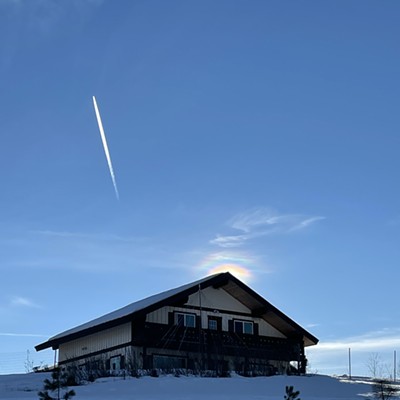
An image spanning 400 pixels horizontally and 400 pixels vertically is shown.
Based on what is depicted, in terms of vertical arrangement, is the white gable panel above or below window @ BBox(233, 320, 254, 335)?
above

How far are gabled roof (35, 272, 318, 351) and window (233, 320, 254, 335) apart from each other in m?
0.64

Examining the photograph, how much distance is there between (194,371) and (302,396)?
5.82 meters

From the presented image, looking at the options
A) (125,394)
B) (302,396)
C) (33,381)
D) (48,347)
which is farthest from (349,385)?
(48,347)

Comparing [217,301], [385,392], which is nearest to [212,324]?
[217,301]

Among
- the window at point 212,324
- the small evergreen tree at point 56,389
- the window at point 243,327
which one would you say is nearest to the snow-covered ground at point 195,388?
the small evergreen tree at point 56,389

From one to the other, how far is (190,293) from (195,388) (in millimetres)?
10271

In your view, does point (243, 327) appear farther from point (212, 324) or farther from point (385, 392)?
point (385, 392)

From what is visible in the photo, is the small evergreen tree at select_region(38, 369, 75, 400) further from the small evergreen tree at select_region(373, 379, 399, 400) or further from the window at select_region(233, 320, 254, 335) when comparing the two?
the window at select_region(233, 320, 254, 335)

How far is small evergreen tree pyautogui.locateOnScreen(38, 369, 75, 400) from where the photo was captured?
59.3 feet

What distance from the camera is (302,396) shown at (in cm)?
2308

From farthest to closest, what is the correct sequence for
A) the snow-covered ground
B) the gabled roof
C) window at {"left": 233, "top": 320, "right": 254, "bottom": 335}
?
window at {"left": 233, "top": 320, "right": 254, "bottom": 335} → the gabled roof → the snow-covered ground

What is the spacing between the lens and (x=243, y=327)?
35.7 meters

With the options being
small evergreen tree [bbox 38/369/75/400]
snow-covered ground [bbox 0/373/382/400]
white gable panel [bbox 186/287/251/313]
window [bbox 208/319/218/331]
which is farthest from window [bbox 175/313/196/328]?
small evergreen tree [bbox 38/369/75/400]

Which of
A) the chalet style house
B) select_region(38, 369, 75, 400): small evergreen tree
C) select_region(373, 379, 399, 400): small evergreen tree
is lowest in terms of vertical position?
select_region(373, 379, 399, 400): small evergreen tree
